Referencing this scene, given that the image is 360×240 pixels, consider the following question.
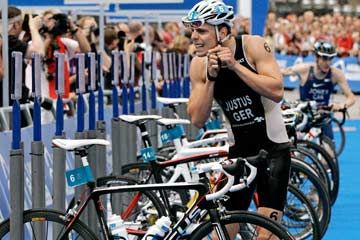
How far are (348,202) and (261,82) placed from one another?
688cm

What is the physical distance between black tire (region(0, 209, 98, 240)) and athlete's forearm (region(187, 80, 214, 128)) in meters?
1.02

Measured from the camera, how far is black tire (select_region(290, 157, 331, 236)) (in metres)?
9.88

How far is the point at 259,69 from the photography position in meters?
7.55

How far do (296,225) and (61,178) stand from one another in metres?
2.18

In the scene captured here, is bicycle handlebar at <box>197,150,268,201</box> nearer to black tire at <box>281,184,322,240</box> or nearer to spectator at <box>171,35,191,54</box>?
black tire at <box>281,184,322,240</box>

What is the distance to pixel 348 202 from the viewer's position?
551 inches

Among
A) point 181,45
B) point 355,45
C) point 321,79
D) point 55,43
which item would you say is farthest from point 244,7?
point 355,45

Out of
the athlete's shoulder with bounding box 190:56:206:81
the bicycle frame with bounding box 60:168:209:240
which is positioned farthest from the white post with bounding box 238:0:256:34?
the bicycle frame with bounding box 60:168:209:240

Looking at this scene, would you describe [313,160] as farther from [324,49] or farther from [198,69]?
[198,69]

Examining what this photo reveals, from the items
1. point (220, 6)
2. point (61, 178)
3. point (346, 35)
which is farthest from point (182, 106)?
point (346, 35)

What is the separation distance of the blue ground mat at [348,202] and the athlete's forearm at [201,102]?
4.22m

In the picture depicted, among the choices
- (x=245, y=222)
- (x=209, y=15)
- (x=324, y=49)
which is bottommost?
(x=245, y=222)

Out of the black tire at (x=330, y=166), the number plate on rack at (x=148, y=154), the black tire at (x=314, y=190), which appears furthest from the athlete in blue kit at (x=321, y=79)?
the number plate on rack at (x=148, y=154)

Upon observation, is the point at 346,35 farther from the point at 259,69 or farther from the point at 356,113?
the point at 259,69
